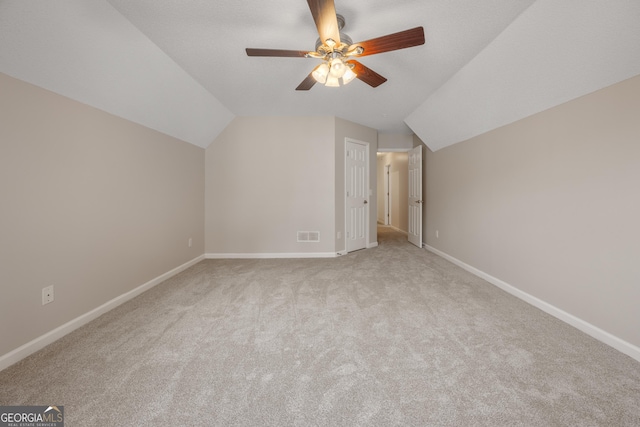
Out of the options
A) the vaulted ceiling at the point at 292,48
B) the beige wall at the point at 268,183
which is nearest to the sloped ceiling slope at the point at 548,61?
the vaulted ceiling at the point at 292,48

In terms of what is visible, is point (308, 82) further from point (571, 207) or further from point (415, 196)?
point (415, 196)

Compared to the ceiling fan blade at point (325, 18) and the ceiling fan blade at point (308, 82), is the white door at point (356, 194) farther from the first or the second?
the ceiling fan blade at point (325, 18)

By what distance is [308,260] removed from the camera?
4152 millimetres

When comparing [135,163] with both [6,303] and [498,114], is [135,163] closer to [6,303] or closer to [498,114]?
[6,303]

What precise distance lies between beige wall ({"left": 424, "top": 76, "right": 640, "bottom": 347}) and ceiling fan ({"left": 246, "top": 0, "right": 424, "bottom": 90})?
1.47m

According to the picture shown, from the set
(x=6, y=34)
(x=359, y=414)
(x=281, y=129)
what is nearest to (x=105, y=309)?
(x=6, y=34)

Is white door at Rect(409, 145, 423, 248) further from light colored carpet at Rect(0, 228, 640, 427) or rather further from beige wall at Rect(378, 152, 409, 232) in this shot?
light colored carpet at Rect(0, 228, 640, 427)

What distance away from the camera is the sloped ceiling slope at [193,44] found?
5.48 feet

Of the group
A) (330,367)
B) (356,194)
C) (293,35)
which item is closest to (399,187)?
(356,194)

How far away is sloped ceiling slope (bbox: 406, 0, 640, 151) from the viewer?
5.12 ft

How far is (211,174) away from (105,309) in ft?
8.15

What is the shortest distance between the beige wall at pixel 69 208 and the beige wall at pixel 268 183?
1120mm

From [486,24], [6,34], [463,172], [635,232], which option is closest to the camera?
[6,34]

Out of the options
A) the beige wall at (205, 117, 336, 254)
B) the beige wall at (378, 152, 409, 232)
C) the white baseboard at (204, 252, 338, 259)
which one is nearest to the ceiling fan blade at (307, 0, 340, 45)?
the beige wall at (205, 117, 336, 254)
